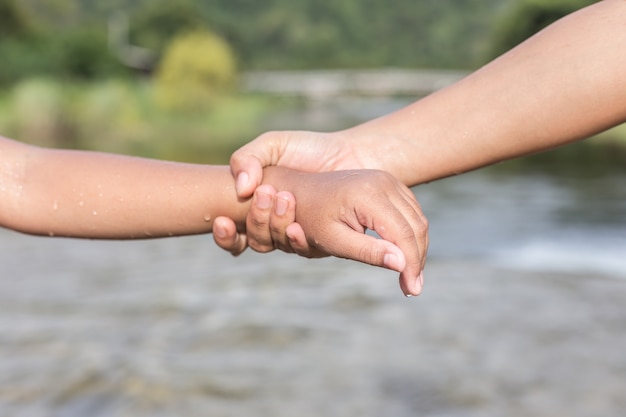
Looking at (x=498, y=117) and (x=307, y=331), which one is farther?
(x=307, y=331)

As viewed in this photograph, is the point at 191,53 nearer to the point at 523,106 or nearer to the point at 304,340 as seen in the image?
the point at 304,340

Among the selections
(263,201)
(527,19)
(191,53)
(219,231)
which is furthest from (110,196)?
(527,19)

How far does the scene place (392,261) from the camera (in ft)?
4.43

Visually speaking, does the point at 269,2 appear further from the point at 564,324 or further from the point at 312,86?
the point at 564,324

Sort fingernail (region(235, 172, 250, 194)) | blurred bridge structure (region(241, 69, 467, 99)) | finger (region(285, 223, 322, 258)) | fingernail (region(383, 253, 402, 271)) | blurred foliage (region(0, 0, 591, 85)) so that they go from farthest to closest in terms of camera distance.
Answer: blurred foliage (region(0, 0, 591, 85)), blurred bridge structure (region(241, 69, 467, 99)), fingernail (region(235, 172, 250, 194)), finger (region(285, 223, 322, 258)), fingernail (region(383, 253, 402, 271))

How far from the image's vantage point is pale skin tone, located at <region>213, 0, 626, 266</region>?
1700 millimetres

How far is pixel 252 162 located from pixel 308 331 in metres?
2.09

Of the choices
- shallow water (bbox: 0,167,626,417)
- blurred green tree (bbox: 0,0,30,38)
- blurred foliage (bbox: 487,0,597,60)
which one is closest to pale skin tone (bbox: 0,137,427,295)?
shallow water (bbox: 0,167,626,417)

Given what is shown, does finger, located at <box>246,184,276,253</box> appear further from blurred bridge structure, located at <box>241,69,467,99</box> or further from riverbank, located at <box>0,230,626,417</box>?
blurred bridge structure, located at <box>241,69,467,99</box>

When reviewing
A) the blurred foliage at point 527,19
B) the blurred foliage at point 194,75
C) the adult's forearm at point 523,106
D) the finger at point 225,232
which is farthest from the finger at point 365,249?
the blurred foliage at point 527,19

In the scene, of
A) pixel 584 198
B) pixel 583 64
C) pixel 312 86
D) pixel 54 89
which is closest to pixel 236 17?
pixel 312 86

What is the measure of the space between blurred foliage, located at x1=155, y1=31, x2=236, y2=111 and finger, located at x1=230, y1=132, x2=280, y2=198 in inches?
1056

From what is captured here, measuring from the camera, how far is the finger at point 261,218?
1.75 metres

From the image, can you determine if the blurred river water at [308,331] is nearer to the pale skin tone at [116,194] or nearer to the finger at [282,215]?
the pale skin tone at [116,194]
